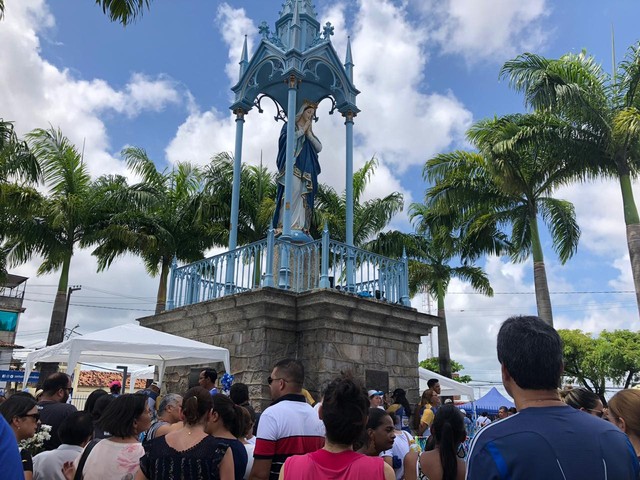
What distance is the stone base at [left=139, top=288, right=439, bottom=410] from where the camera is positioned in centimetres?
889

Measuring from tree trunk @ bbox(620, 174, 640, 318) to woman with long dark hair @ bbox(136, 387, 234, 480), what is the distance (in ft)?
45.0

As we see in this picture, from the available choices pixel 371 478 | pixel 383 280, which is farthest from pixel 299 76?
pixel 371 478

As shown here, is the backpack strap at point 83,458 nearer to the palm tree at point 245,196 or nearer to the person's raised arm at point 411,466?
the person's raised arm at point 411,466

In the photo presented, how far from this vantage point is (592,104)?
1487 cm

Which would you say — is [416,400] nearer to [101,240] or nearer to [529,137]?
[529,137]

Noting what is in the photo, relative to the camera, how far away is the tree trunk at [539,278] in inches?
647

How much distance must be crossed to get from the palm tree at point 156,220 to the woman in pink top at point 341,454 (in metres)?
15.2

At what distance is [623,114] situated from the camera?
1382 centimetres

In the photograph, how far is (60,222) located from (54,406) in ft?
41.6

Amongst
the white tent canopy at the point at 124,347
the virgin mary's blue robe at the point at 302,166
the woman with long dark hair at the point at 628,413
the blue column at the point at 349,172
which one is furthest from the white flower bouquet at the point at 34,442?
→ the blue column at the point at 349,172

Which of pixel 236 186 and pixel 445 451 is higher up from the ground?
pixel 236 186

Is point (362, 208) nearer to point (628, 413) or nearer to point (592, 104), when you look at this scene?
point (592, 104)

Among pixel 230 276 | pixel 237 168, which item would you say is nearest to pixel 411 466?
pixel 230 276

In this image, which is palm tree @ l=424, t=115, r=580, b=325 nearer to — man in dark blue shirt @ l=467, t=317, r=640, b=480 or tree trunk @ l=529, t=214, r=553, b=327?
tree trunk @ l=529, t=214, r=553, b=327
